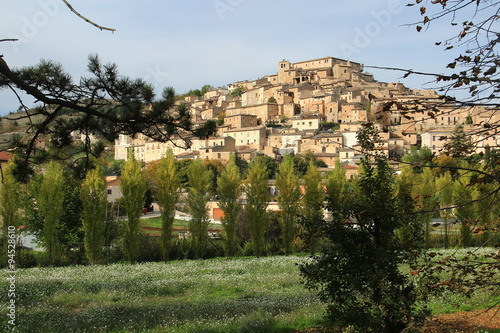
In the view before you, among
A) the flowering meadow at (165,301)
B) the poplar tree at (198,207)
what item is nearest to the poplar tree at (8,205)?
the flowering meadow at (165,301)

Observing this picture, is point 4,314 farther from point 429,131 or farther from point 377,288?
point 429,131

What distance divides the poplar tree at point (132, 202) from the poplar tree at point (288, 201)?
8.26m

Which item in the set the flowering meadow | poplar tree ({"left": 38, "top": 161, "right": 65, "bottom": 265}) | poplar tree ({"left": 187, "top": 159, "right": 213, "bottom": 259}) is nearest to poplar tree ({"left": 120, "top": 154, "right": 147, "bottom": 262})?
poplar tree ({"left": 187, "top": 159, "right": 213, "bottom": 259})

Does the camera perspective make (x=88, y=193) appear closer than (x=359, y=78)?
Yes

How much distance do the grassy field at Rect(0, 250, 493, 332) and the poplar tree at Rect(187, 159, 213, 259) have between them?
21.7 feet

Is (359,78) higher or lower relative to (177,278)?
higher

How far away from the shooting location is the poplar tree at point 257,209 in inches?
1030

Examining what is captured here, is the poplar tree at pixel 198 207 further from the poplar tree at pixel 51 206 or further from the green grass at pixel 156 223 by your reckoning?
the green grass at pixel 156 223

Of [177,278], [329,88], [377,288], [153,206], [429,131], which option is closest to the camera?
[377,288]

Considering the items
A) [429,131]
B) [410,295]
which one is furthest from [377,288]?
[429,131]

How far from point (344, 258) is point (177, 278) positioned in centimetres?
1117

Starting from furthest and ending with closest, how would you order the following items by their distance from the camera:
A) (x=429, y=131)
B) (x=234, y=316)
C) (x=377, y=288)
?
(x=429, y=131), (x=234, y=316), (x=377, y=288)

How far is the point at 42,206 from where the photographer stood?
23047mm

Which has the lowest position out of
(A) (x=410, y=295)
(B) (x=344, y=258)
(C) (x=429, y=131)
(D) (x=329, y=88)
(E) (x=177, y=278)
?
(E) (x=177, y=278)
